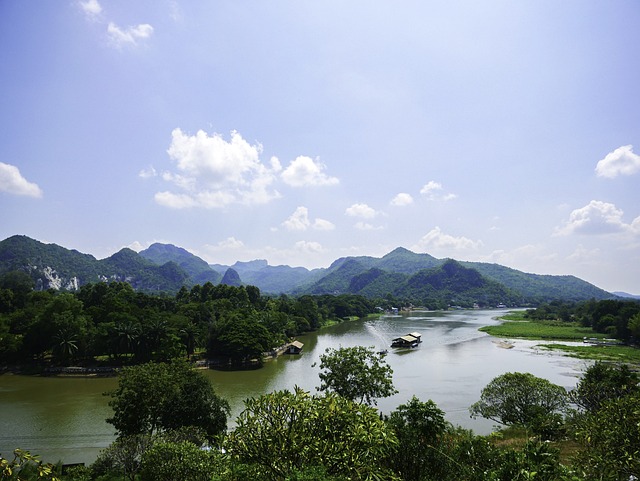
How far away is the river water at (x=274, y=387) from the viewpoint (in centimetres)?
2364

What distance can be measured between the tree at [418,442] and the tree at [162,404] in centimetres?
1110

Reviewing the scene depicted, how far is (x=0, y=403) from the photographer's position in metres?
30.1

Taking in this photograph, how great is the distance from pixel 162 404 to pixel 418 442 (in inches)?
566

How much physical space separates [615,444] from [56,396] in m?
39.5

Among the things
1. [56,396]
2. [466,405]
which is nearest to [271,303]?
[56,396]

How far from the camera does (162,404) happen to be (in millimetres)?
20312

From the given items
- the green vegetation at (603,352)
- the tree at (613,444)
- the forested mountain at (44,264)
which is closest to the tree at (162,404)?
the tree at (613,444)

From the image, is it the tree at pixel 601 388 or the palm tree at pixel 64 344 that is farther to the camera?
the palm tree at pixel 64 344

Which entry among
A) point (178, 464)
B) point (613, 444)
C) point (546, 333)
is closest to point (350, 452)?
point (178, 464)

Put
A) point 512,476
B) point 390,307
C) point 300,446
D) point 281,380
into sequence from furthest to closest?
point 390,307 → point 281,380 → point 300,446 → point 512,476

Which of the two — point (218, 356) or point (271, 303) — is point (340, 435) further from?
point (271, 303)

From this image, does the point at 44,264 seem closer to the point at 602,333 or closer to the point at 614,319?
the point at 602,333

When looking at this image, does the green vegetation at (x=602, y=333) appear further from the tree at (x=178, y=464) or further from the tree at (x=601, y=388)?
the tree at (x=178, y=464)

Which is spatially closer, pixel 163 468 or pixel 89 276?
pixel 163 468
